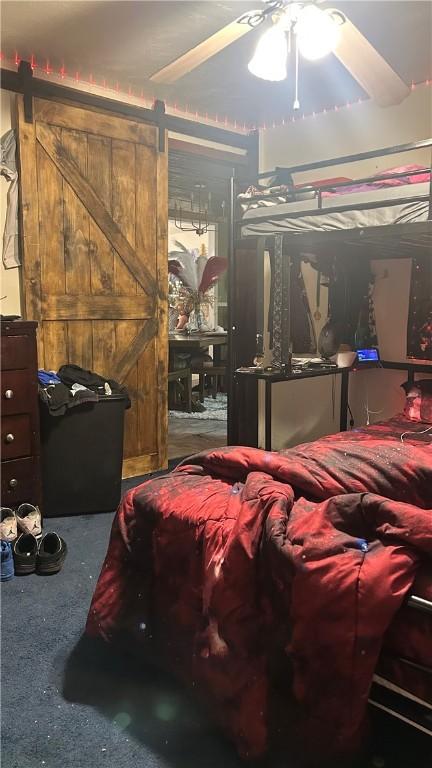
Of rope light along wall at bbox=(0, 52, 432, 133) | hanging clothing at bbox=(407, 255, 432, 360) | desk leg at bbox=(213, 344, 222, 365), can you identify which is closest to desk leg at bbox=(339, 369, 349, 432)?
hanging clothing at bbox=(407, 255, 432, 360)

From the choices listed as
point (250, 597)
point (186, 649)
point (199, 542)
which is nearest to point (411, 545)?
point (250, 597)

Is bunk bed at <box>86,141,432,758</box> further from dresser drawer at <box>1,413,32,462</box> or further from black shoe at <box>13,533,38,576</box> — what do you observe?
dresser drawer at <box>1,413,32,462</box>

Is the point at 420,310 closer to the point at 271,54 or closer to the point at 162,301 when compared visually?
the point at 162,301

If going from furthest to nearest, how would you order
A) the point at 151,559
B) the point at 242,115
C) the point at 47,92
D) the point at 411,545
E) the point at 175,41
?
1. the point at 242,115
2. the point at 47,92
3. the point at 175,41
4. the point at 151,559
5. the point at 411,545

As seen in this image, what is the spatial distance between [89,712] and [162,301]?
266cm

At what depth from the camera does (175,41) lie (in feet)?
9.69

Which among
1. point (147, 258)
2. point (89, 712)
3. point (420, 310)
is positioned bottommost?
point (89, 712)

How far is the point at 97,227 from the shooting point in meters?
3.55

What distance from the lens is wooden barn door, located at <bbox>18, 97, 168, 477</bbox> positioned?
332cm

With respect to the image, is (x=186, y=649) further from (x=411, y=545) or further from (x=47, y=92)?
(x=47, y=92)

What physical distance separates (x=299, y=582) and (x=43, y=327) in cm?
253

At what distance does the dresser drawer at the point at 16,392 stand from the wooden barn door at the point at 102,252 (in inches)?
21.3

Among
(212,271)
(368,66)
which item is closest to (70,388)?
(368,66)

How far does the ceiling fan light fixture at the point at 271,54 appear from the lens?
2268 millimetres
